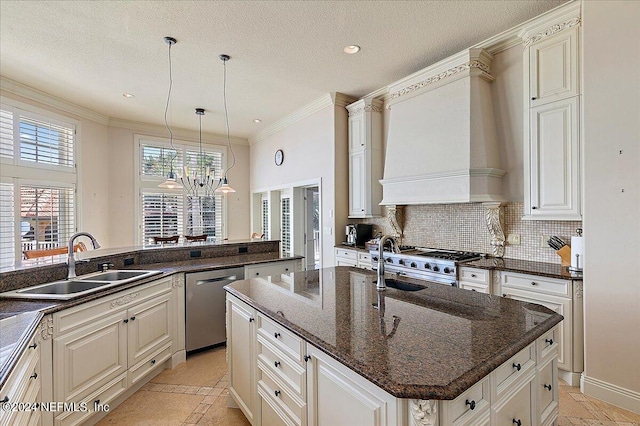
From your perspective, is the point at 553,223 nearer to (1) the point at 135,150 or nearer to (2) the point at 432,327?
(2) the point at 432,327

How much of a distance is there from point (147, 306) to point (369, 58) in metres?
3.41

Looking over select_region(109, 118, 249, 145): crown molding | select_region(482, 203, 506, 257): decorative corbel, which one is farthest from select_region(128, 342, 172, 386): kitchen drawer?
select_region(109, 118, 249, 145): crown molding

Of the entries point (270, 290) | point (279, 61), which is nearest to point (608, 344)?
point (270, 290)

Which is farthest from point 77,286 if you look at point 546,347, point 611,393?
point 611,393

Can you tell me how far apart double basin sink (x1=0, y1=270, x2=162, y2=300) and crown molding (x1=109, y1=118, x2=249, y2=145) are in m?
4.15

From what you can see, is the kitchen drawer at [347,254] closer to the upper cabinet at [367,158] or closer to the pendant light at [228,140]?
the upper cabinet at [367,158]

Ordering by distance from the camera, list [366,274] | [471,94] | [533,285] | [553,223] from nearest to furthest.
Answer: [366,274]
[533,285]
[553,223]
[471,94]

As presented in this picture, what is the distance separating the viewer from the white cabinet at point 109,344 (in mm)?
1893

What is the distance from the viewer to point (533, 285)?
2582 millimetres

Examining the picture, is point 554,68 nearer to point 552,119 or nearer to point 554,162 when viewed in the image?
point 552,119

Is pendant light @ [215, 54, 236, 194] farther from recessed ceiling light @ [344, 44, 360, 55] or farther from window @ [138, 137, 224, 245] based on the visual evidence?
recessed ceiling light @ [344, 44, 360, 55]

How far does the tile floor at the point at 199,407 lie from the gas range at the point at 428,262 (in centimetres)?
121

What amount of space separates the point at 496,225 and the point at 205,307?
10.3 feet

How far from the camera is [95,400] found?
2.09 m
